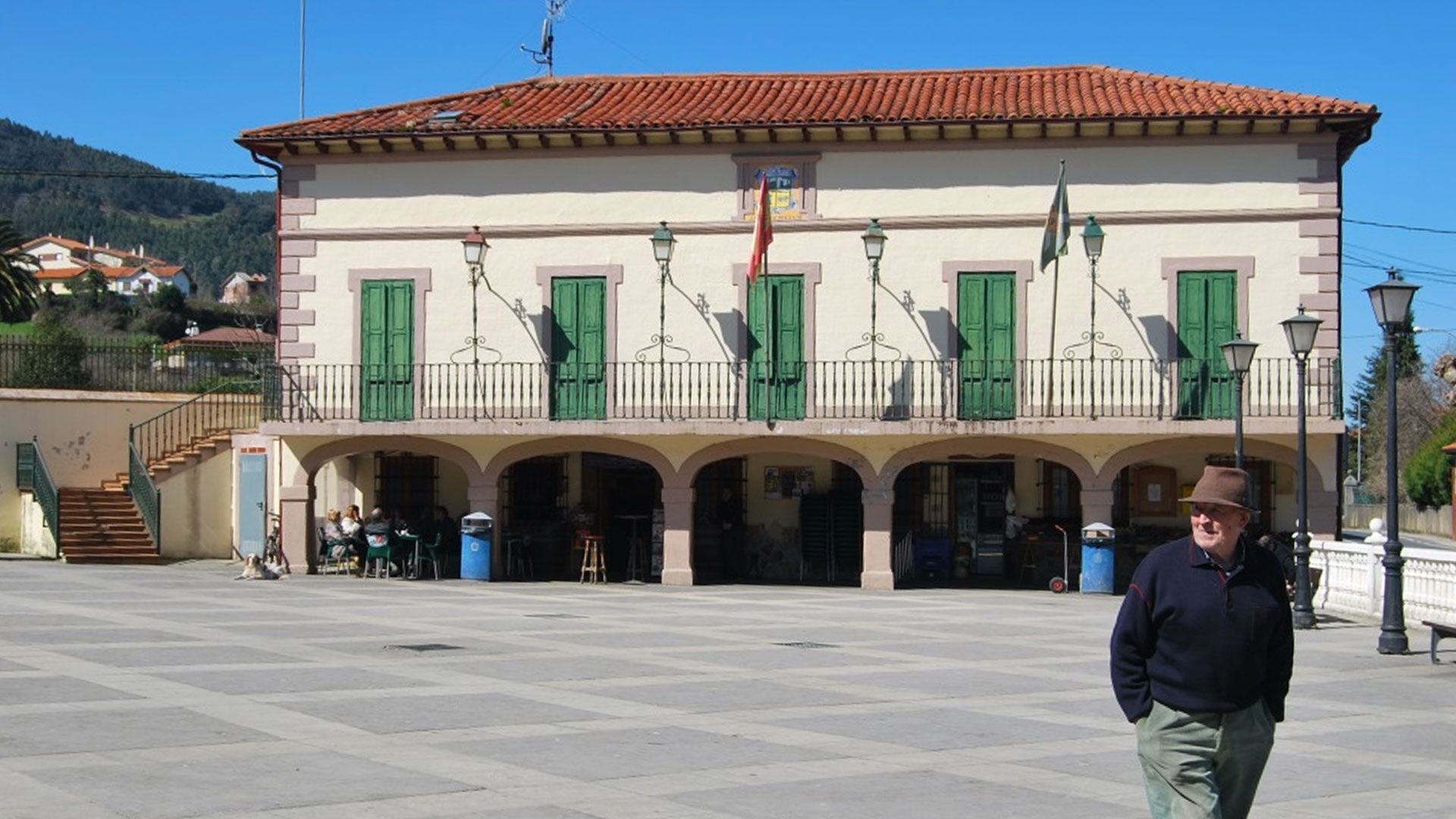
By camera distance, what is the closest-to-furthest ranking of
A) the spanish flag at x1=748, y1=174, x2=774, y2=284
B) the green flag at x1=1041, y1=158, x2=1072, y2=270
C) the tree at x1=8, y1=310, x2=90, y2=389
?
1. the green flag at x1=1041, y1=158, x2=1072, y2=270
2. the spanish flag at x1=748, y1=174, x2=774, y2=284
3. the tree at x1=8, y1=310, x2=90, y2=389

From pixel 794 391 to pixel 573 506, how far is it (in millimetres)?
4631

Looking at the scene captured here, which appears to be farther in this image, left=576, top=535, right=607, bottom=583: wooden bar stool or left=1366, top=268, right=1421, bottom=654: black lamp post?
left=576, top=535, right=607, bottom=583: wooden bar stool

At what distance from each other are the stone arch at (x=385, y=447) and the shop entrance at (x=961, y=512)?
6813 millimetres

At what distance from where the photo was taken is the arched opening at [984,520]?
28000mm

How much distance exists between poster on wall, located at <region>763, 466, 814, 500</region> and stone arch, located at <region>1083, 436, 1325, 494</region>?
15.7 ft

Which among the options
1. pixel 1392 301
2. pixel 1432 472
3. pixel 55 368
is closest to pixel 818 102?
pixel 1392 301

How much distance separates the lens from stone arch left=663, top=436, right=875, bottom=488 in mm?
26656

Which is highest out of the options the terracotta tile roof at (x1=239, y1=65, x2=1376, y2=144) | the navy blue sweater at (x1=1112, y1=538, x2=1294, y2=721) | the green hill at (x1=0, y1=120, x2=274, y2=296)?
the green hill at (x1=0, y1=120, x2=274, y2=296)

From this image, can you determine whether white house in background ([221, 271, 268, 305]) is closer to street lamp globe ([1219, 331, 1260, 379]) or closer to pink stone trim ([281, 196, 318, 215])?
pink stone trim ([281, 196, 318, 215])

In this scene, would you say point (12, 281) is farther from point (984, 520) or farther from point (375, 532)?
point (984, 520)

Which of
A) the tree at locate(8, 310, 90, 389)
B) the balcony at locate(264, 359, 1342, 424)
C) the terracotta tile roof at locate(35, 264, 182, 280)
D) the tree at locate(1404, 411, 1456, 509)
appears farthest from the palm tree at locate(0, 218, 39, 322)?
the terracotta tile roof at locate(35, 264, 182, 280)

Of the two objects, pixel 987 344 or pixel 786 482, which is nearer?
pixel 987 344

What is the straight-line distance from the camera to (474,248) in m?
26.9

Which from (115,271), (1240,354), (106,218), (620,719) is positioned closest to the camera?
(620,719)
